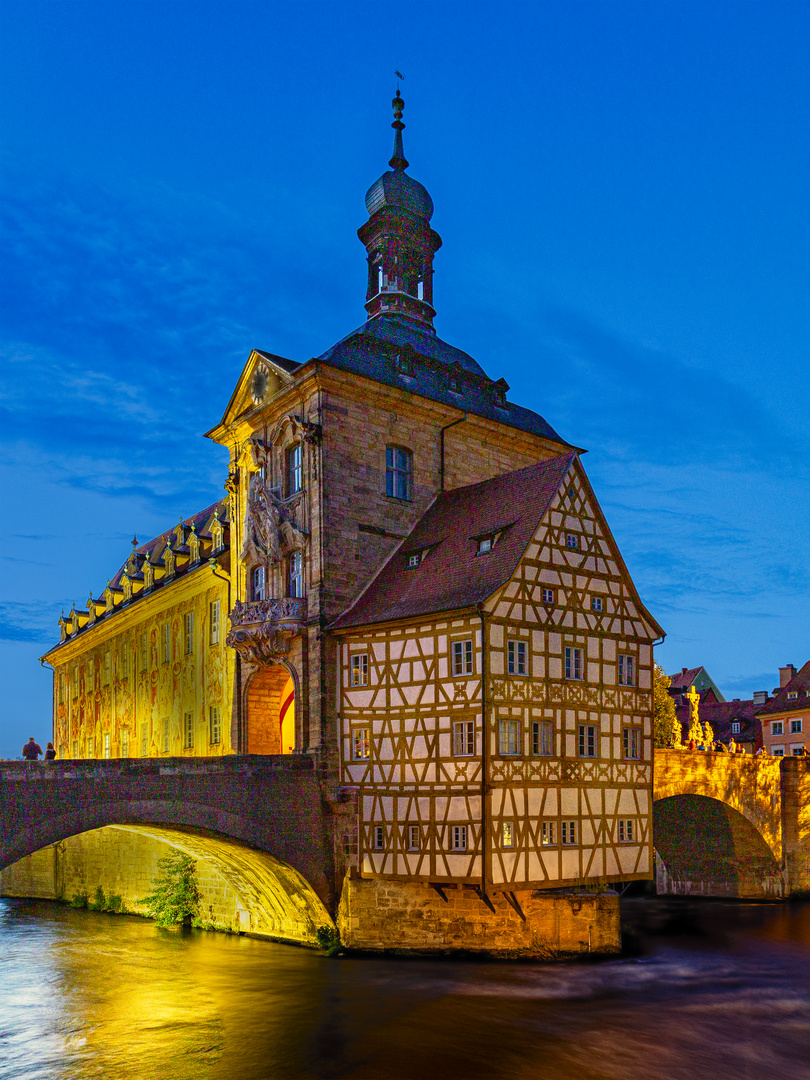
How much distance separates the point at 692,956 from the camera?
33344mm

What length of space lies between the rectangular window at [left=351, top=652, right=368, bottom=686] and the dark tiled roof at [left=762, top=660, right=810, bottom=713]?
45950 mm

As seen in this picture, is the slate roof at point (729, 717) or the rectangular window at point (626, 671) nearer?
the rectangular window at point (626, 671)

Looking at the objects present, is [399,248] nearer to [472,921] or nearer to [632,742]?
[632,742]

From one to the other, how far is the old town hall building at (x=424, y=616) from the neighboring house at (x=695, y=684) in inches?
1841

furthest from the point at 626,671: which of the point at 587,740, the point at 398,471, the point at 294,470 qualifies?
the point at 294,470

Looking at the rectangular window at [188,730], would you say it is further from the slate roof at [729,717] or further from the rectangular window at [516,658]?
the slate roof at [729,717]

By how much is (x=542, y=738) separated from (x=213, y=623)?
16917 mm

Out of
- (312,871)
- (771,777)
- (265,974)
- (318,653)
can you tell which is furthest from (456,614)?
(771,777)

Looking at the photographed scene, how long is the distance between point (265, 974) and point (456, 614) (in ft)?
35.0

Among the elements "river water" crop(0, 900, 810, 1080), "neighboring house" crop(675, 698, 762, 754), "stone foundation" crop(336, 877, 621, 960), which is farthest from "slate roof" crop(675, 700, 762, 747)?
"stone foundation" crop(336, 877, 621, 960)

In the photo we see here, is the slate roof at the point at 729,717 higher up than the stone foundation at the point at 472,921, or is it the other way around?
the slate roof at the point at 729,717

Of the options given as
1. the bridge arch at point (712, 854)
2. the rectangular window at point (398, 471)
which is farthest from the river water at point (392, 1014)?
the rectangular window at point (398, 471)

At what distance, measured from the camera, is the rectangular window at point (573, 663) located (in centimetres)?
3100

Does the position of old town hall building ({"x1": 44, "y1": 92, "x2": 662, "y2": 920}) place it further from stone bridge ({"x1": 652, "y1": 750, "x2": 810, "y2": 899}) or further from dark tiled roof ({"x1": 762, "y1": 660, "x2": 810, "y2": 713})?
dark tiled roof ({"x1": 762, "y1": 660, "x2": 810, "y2": 713})
